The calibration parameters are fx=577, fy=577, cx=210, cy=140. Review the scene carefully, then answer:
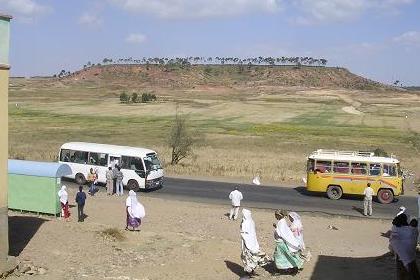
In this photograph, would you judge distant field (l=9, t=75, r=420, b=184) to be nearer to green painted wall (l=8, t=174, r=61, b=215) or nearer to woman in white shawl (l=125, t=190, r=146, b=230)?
green painted wall (l=8, t=174, r=61, b=215)

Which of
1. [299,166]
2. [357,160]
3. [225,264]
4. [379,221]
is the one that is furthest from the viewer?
[299,166]

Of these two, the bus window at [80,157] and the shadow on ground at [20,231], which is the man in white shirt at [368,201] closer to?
the shadow on ground at [20,231]

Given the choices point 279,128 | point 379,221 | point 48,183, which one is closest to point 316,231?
point 379,221

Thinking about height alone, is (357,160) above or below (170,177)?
above

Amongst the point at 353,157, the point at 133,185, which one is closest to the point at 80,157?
the point at 133,185

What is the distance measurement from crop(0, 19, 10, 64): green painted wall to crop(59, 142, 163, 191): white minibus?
51.2ft

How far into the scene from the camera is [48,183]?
19922 millimetres

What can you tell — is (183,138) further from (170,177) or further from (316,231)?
(316,231)

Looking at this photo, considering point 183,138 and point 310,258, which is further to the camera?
point 183,138

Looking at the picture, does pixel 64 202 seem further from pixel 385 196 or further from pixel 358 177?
pixel 385 196

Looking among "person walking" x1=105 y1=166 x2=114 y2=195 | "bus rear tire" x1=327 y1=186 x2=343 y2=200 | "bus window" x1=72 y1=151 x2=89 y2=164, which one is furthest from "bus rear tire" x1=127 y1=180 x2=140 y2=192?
"bus rear tire" x1=327 y1=186 x2=343 y2=200

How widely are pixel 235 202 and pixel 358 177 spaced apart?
8.28m

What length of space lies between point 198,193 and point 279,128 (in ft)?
129

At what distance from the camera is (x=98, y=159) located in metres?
28.7
